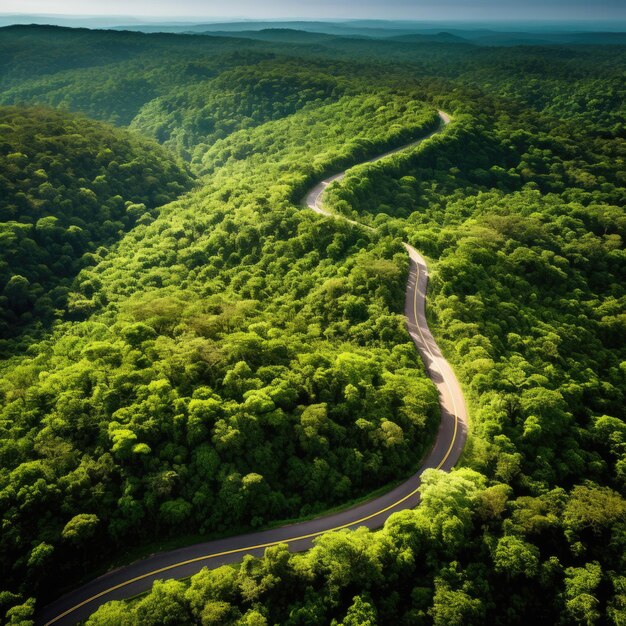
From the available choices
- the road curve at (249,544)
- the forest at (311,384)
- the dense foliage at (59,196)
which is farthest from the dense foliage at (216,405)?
the dense foliage at (59,196)

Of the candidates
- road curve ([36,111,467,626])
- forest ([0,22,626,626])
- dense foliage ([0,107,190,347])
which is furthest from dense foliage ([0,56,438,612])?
dense foliage ([0,107,190,347])

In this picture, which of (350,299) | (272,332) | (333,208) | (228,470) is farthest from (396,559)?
(333,208)

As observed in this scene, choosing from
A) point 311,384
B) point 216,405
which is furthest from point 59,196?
point 311,384

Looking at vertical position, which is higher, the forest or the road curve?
the forest

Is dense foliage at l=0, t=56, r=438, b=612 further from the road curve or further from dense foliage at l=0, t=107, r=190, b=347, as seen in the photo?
dense foliage at l=0, t=107, r=190, b=347

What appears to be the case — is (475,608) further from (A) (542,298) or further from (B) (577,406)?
(A) (542,298)
